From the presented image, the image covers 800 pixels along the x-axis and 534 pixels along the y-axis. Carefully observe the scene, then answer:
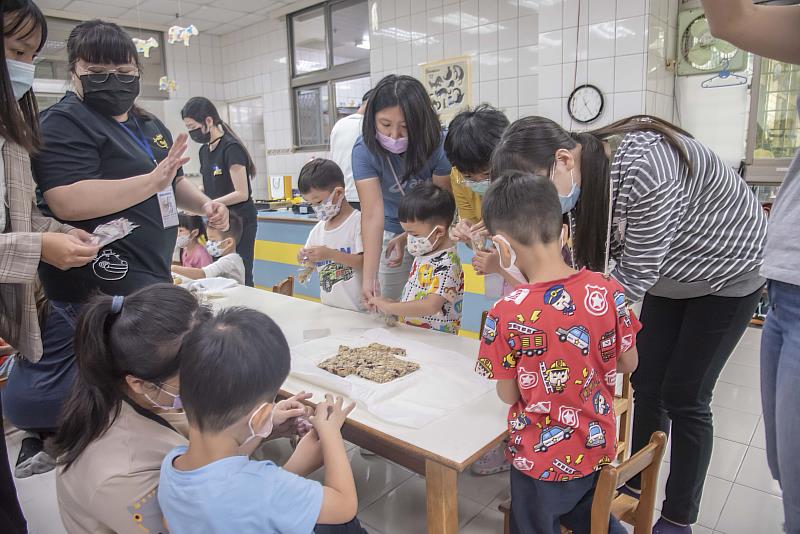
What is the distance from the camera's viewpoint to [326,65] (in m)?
6.11

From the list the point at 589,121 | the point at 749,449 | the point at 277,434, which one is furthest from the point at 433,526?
the point at 589,121

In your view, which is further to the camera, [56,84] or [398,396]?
[56,84]

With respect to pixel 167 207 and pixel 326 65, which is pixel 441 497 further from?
pixel 326 65

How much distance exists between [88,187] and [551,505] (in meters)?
1.44

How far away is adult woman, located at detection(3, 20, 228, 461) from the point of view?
151cm

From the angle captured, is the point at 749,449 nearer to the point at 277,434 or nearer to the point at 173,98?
the point at 277,434

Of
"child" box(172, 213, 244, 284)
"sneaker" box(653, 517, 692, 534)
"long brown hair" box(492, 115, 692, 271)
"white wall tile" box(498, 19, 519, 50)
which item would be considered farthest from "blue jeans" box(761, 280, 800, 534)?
"white wall tile" box(498, 19, 519, 50)

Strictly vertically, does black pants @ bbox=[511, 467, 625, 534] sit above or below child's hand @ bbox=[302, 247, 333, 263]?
below

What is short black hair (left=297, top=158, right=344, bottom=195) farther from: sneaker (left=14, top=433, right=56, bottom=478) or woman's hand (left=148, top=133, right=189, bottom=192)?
sneaker (left=14, top=433, right=56, bottom=478)

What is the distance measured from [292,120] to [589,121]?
3971mm

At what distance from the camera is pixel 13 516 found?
3.99 ft

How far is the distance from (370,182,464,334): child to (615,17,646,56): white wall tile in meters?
2.09

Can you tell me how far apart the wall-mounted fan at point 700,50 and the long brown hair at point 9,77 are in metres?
3.59

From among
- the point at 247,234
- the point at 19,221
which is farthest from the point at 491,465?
the point at 247,234
